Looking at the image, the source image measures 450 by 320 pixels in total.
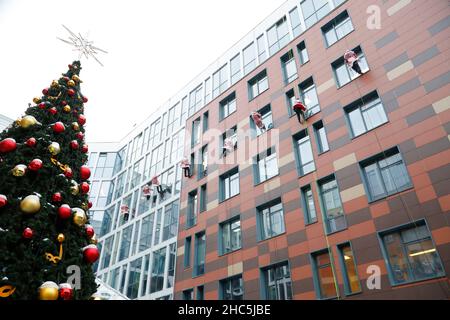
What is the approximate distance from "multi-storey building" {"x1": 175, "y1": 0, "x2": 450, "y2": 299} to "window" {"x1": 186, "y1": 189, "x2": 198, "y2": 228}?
90mm

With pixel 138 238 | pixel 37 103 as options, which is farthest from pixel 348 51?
pixel 138 238

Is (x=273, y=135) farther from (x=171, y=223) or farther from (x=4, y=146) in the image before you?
(x=4, y=146)

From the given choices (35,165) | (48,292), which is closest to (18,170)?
→ (35,165)

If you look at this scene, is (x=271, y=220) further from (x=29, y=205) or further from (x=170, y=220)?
(x=29, y=205)

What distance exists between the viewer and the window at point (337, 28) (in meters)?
21.8

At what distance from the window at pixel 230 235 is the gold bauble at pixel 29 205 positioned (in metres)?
16.0

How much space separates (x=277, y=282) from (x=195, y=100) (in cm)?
2064

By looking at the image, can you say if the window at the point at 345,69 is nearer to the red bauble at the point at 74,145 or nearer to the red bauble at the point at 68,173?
the red bauble at the point at 74,145

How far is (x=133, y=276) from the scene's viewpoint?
98.2ft

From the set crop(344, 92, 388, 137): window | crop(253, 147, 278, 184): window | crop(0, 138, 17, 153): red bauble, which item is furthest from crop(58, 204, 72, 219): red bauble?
crop(253, 147, 278, 184): window

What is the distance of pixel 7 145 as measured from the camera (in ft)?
23.0

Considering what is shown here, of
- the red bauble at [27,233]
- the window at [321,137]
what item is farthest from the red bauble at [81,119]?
the window at [321,137]

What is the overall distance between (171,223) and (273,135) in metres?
11.8

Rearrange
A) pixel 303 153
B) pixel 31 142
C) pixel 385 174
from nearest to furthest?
pixel 31 142 → pixel 385 174 → pixel 303 153
